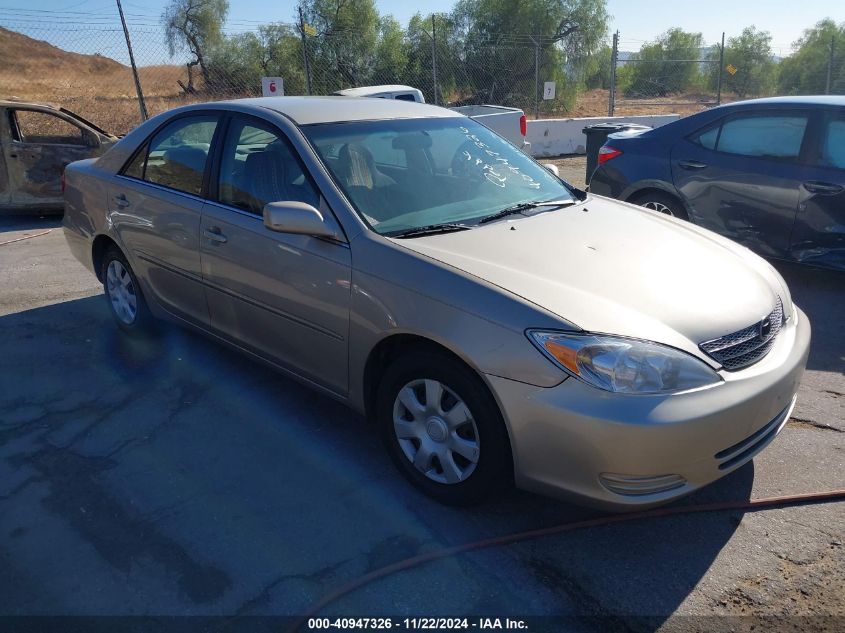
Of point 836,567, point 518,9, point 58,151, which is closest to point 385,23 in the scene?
point 518,9

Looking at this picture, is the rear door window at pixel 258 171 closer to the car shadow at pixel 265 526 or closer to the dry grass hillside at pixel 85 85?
the car shadow at pixel 265 526

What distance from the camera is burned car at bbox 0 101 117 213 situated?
29.6 feet

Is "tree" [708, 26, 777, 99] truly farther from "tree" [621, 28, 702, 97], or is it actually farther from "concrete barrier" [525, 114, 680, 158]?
"concrete barrier" [525, 114, 680, 158]

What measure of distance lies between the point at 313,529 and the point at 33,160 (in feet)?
26.8

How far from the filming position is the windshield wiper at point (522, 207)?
11.7 feet

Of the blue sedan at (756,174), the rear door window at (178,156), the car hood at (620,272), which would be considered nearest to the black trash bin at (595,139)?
the blue sedan at (756,174)

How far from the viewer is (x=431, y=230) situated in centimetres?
331

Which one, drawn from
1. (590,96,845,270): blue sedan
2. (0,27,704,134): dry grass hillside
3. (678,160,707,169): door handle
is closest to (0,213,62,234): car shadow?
(0,27,704,134): dry grass hillside

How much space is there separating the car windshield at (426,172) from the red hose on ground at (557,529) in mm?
1417

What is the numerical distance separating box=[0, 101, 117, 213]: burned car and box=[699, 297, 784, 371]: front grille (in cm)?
881

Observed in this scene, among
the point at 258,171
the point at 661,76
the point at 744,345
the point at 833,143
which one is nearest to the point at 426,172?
the point at 258,171

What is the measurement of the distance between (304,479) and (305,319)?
76 cm

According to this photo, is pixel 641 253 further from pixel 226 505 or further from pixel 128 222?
pixel 128 222

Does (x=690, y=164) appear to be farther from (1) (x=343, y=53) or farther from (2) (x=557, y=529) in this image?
(1) (x=343, y=53)
